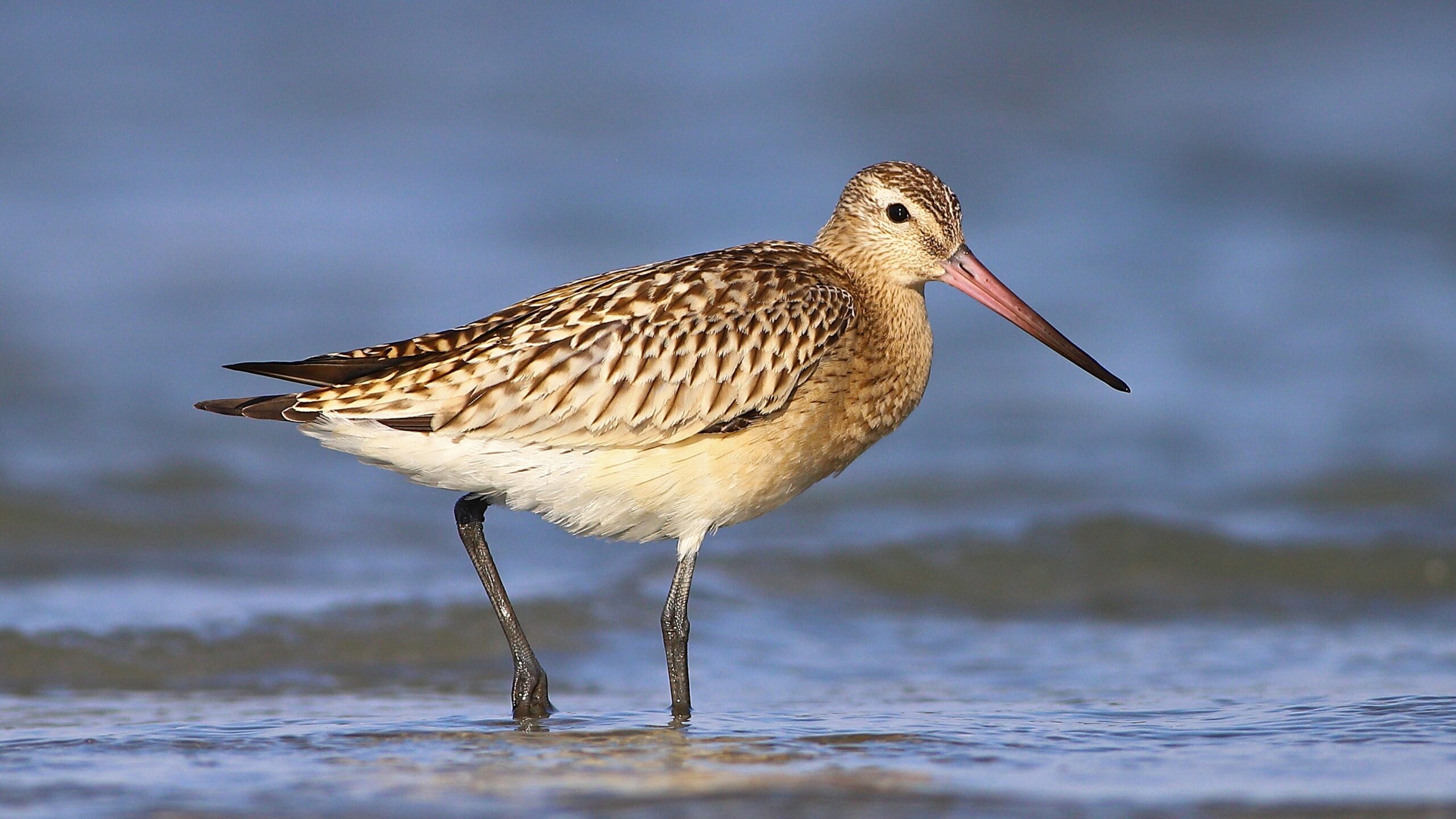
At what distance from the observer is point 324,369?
22.5ft

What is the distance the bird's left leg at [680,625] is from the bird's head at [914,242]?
1.55 meters

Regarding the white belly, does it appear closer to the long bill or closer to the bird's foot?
the bird's foot

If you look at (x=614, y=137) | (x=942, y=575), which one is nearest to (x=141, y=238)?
(x=614, y=137)

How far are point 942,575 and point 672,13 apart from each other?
13.8 m

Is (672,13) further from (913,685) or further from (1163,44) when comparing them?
(913,685)

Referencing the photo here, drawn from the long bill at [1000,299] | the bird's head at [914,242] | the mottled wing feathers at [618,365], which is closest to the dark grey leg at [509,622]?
the mottled wing feathers at [618,365]

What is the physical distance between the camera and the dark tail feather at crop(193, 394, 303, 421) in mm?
6746

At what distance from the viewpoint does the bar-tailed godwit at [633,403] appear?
687cm

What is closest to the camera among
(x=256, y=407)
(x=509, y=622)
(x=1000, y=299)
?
(x=256, y=407)

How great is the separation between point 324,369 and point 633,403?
1.25 meters

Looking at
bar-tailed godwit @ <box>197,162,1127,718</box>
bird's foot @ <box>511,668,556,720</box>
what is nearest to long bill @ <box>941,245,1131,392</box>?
bar-tailed godwit @ <box>197,162,1127,718</box>

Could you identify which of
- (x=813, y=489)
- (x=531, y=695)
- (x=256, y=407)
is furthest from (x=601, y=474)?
(x=813, y=489)

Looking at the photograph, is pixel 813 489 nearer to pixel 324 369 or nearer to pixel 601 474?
pixel 601 474

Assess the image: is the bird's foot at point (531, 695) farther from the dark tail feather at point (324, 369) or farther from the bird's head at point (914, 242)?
the bird's head at point (914, 242)
